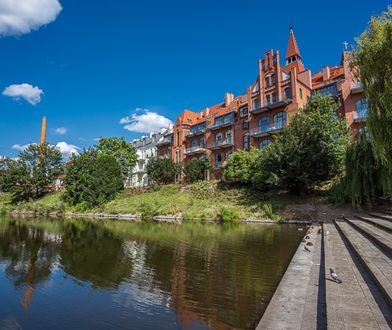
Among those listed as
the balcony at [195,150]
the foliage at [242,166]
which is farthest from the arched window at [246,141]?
the balcony at [195,150]

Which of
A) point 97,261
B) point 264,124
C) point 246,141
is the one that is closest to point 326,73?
point 264,124

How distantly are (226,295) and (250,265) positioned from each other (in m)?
3.10

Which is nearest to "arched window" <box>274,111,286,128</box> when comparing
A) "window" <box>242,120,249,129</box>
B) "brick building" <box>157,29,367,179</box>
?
"brick building" <box>157,29,367,179</box>

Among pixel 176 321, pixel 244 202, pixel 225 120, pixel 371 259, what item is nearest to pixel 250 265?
pixel 371 259

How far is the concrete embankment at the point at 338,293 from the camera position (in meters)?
4.69

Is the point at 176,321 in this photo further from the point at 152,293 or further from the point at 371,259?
the point at 371,259

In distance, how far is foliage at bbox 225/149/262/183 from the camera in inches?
1396

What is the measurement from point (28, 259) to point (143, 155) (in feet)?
191

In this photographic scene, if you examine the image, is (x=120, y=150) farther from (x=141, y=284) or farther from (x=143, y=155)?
(x=141, y=284)

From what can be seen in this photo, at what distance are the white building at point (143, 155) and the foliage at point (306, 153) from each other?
38916 millimetres

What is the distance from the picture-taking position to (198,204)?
33469mm

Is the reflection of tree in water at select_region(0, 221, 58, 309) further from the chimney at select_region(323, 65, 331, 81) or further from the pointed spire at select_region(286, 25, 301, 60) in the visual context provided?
the pointed spire at select_region(286, 25, 301, 60)

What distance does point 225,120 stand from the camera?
157 ft

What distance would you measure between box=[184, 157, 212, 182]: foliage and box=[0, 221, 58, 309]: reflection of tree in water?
28.4 metres
